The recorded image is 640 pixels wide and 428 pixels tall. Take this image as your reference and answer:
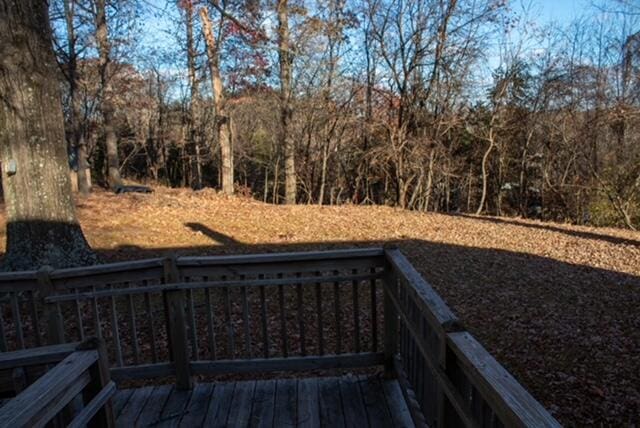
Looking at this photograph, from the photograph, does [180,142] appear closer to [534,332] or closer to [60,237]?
[60,237]

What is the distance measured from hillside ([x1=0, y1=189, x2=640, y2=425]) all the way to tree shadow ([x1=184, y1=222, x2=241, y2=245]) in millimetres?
20

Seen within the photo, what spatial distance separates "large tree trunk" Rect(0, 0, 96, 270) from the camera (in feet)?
16.3

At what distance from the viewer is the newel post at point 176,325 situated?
3016mm

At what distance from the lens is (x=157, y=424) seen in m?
2.79

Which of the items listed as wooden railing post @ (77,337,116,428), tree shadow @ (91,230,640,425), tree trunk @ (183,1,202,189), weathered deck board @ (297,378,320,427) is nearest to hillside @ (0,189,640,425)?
tree shadow @ (91,230,640,425)

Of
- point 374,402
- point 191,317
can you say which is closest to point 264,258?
point 191,317

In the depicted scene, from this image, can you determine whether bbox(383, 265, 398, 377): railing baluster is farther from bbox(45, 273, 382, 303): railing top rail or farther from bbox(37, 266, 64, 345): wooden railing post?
bbox(37, 266, 64, 345): wooden railing post

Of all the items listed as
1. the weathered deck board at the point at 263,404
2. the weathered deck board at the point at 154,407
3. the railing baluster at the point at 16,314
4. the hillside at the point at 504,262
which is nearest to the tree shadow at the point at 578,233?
the hillside at the point at 504,262

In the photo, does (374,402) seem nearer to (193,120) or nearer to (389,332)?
(389,332)

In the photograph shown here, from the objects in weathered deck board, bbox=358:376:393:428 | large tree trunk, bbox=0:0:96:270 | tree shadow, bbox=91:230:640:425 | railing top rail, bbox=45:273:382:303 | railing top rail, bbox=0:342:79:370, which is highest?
large tree trunk, bbox=0:0:96:270

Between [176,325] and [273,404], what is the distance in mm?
874

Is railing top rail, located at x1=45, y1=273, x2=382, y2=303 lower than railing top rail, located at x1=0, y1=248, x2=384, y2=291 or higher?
lower

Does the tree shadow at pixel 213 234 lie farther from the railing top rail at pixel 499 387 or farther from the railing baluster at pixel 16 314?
the railing top rail at pixel 499 387

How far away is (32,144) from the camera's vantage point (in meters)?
5.12
